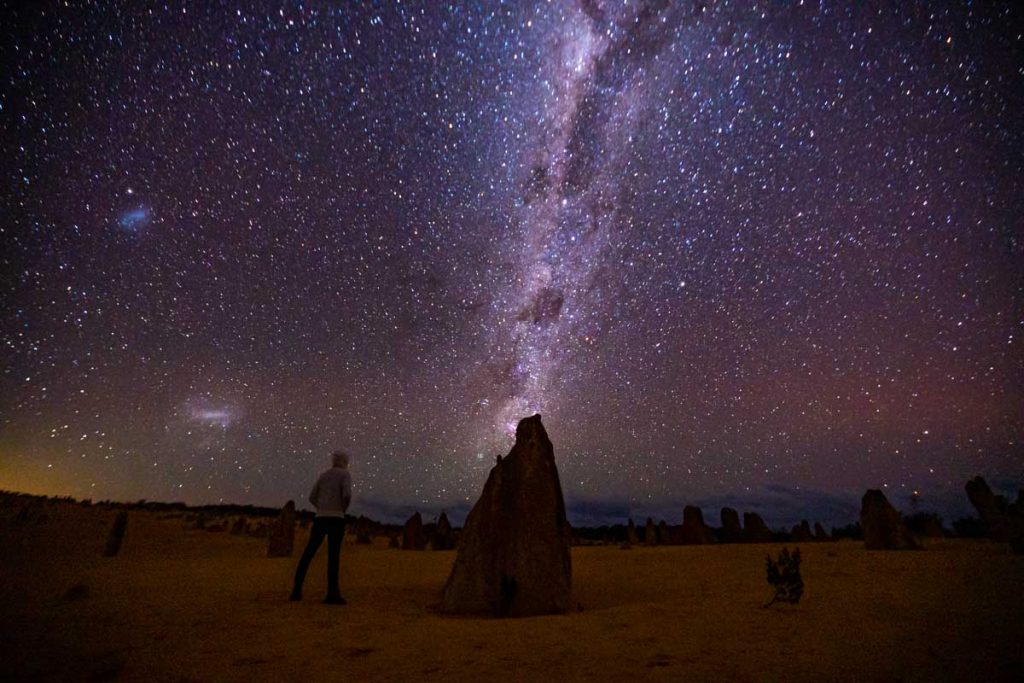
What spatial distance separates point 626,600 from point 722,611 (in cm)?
215

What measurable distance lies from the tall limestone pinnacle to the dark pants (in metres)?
1.63

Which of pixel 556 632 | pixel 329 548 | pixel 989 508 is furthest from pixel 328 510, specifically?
pixel 989 508

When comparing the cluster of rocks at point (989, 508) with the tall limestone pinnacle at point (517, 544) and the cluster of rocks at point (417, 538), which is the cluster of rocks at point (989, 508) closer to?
the tall limestone pinnacle at point (517, 544)

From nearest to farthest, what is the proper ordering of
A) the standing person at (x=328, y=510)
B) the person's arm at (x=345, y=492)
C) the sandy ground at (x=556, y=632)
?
1. the sandy ground at (x=556, y=632)
2. the standing person at (x=328, y=510)
3. the person's arm at (x=345, y=492)

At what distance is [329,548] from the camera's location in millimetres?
7312

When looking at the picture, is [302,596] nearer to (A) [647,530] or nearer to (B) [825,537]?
(A) [647,530]

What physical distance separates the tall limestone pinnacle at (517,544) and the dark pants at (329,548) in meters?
1.63

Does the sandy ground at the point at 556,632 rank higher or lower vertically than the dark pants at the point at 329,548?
lower

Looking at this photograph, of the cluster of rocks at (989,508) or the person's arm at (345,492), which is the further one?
the cluster of rocks at (989,508)

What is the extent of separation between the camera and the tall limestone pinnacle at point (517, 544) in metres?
7.03

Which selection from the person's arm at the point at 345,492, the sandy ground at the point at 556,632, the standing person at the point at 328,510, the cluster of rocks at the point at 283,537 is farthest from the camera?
the cluster of rocks at the point at 283,537

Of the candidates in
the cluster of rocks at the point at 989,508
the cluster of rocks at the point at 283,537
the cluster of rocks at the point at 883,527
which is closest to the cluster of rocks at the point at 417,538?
the cluster of rocks at the point at 283,537

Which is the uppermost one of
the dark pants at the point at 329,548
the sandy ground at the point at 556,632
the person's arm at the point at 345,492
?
the person's arm at the point at 345,492

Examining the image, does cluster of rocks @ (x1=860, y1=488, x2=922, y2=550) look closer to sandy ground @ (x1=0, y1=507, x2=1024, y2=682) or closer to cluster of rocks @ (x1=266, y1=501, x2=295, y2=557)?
sandy ground @ (x1=0, y1=507, x2=1024, y2=682)
